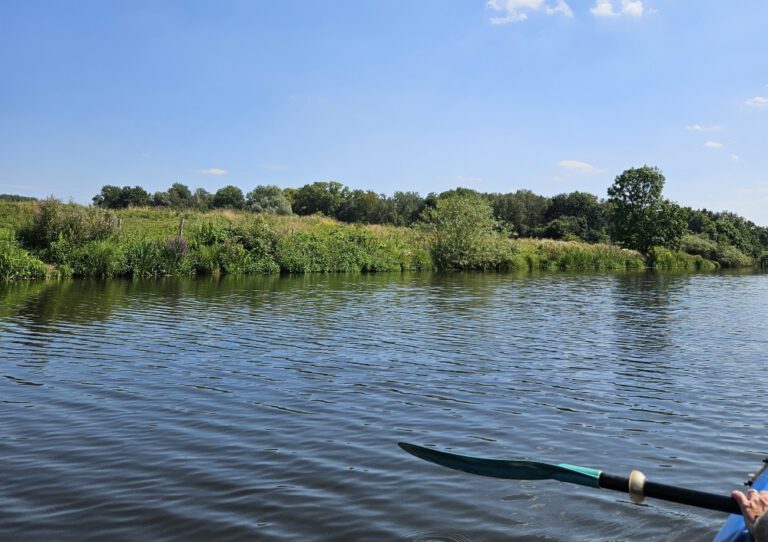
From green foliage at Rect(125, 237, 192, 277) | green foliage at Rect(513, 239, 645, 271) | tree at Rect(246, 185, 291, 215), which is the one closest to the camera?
green foliage at Rect(125, 237, 192, 277)

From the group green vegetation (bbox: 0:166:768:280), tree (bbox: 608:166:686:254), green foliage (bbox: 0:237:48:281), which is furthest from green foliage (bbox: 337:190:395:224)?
green foliage (bbox: 0:237:48:281)

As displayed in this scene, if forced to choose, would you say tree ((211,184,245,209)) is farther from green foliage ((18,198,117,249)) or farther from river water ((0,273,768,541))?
river water ((0,273,768,541))

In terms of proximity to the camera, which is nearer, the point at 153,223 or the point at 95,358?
the point at 95,358

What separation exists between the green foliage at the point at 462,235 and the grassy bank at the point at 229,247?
82 millimetres

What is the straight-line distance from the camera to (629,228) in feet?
235

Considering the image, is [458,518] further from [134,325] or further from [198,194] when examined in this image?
[198,194]

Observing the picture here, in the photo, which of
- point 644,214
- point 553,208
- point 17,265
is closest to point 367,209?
point 553,208

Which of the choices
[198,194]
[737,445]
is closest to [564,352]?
[737,445]

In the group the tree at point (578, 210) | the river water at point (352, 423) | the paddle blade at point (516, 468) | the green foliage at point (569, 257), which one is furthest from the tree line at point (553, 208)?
the paddle blade at point (516, 468)

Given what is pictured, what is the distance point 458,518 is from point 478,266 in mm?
44278

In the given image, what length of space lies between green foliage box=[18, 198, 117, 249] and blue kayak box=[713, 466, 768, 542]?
30.8 metres

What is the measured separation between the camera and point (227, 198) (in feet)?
303

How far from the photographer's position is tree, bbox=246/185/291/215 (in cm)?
7581

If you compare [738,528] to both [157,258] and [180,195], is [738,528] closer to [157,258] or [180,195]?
[157,258]
